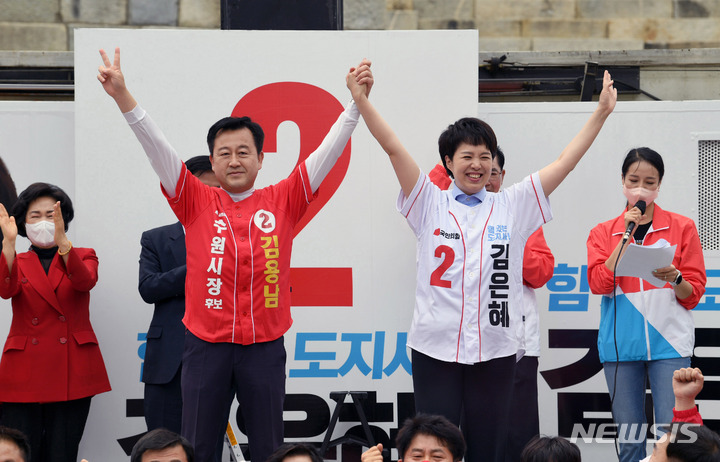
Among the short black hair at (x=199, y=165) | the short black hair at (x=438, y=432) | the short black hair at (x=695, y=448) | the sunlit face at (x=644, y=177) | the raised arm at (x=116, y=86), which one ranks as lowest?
the short black hair at (x=438, y=432)

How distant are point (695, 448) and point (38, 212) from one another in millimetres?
3334

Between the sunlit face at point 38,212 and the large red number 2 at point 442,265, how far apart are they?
7.00 feet

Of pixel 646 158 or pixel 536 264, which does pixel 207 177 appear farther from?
pixel 646 158

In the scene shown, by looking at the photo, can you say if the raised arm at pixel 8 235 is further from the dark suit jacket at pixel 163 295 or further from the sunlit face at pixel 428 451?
the sunlit face at pixel 428 451

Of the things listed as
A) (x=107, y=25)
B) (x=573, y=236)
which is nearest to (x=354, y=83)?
(x=573, y=236)

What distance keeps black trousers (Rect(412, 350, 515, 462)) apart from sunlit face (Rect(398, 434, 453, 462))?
9.2 inches

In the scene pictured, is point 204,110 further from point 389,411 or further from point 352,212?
point 389,411

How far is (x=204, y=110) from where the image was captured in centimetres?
495

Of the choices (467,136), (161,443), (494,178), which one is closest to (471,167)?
(467,136)

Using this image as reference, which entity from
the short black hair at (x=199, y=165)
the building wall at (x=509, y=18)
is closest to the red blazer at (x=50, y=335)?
the short black hair at (x=199, y=165)

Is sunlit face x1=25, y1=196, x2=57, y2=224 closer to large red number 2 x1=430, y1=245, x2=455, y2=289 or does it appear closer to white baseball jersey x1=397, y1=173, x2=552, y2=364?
white baseball jersey x1=397, y1=173, x2=552, y2=364

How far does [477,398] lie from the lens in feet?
11.8

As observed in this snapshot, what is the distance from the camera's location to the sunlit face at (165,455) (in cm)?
329

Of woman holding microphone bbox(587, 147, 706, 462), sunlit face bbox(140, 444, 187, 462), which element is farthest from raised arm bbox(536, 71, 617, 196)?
sunlit face bbox(140, 444, 187, 462)
